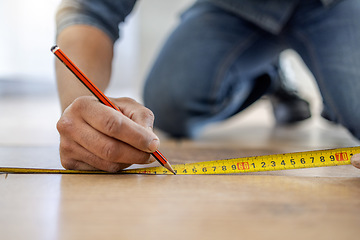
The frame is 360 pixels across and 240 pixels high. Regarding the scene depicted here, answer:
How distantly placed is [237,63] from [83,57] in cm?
91

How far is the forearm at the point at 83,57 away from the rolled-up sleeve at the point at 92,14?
0.9 inches

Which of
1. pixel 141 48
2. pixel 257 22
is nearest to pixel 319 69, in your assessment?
pixel 257 22

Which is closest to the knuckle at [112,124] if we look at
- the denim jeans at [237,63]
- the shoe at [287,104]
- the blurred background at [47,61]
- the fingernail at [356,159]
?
the fingernail at [356,159]

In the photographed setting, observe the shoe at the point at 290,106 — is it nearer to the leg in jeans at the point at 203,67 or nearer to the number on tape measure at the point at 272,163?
the leg in jeans at the point at 203,67

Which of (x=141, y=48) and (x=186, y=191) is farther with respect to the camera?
(x=141, y=48)

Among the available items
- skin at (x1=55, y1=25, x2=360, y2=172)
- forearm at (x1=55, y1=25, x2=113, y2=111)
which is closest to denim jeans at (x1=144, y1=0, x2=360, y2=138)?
forearm at (x1=55, y1=25, x2=113, y2=111)

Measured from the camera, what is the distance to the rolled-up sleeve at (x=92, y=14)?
3.53 ft

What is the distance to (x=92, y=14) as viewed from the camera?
3.60 ft

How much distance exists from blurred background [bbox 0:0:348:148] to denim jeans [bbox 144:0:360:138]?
0.53 m

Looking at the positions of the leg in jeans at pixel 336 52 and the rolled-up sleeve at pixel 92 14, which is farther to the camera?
the leg in jeans at pixel 336 52

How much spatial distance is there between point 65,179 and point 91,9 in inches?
22.3

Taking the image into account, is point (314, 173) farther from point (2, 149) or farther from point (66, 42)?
point (2, 149)

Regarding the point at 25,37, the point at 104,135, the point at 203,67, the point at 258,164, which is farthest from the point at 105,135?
the point at 25,37

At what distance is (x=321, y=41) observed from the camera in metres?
1.44
